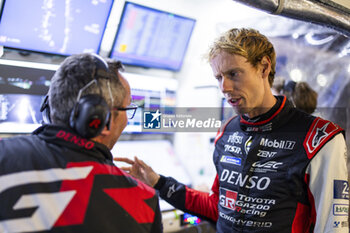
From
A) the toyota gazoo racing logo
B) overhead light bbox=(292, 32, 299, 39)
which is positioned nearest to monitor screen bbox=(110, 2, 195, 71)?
overhead light bbox=(292, 32, 299, 39)

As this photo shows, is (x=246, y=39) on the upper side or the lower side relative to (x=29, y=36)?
upper

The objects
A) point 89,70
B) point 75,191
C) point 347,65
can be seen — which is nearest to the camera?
point 75,191

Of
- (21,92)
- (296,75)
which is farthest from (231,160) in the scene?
(296,75)

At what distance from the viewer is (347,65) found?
2135mm

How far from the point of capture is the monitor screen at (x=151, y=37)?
87.0 inches

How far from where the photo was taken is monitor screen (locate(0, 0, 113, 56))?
174 cm

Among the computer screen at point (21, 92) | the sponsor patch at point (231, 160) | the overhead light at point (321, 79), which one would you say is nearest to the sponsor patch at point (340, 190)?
the sponsor patch at point (231, 160)

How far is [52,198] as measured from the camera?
772 millimetres

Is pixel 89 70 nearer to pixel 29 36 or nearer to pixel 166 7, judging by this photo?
pixel 29 36

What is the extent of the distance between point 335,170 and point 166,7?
1841mm

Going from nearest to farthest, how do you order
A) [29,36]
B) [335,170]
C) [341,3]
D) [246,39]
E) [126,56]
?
[335,170], [246,39], [341,3], [29,36], [126,56]

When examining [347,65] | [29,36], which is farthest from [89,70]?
[347,65]

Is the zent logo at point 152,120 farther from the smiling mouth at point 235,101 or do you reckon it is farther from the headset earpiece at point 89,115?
the headset earpiece at point 89,115

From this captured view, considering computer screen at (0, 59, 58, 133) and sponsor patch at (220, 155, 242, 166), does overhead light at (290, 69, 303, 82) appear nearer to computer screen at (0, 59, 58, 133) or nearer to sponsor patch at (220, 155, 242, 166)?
sponsor patch at (220, 155, 242, 166)
